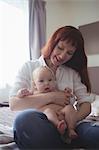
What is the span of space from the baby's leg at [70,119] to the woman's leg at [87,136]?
4 cm

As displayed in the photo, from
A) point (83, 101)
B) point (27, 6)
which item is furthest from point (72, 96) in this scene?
point (27, 6)

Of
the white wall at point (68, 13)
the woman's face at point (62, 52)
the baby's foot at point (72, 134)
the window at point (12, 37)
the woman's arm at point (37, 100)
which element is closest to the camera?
the baby's foot at point (72, 134)

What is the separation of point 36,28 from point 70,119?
225cm

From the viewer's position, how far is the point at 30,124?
3.55 feet

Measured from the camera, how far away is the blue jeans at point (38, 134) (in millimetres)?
1081

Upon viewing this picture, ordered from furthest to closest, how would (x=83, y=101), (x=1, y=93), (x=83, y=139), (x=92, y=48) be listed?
(x=92, y=48), (x=1, y=93), (x=83, y=101), (x=83, y=139)

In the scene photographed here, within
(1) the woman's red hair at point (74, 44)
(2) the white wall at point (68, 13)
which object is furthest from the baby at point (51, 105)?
(2) the white wall at point (68, 13)

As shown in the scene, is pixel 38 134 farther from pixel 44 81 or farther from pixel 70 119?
pixel 44 81

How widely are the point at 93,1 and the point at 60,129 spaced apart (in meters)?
2.52

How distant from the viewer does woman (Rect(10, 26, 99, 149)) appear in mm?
1091

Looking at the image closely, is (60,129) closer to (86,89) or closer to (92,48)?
(86,89)

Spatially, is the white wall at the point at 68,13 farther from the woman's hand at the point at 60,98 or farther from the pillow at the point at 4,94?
the woman's hand at the point at 60,98

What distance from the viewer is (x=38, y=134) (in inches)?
42.6

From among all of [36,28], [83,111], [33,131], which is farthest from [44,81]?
[36,28]
